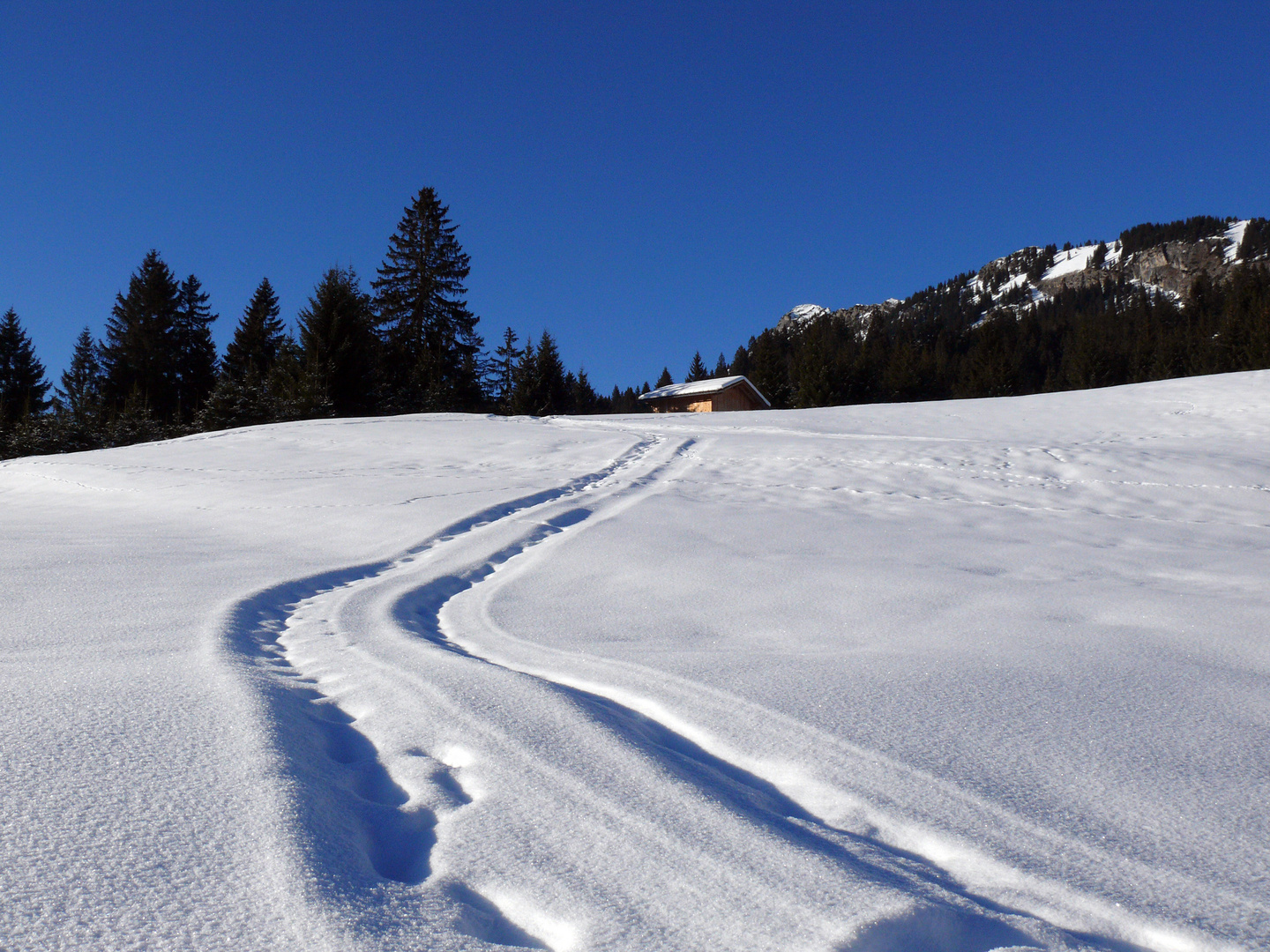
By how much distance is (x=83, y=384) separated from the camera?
37000 millimetres

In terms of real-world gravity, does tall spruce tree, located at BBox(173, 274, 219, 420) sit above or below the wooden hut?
above

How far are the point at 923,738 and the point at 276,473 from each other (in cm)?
944

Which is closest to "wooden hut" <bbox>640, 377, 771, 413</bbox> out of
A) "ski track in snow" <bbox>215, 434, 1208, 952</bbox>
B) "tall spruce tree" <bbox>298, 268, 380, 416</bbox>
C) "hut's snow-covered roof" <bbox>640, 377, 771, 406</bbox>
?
"hut's snow-covered roof" <bbox>640, 377, 771, 406</bbox>

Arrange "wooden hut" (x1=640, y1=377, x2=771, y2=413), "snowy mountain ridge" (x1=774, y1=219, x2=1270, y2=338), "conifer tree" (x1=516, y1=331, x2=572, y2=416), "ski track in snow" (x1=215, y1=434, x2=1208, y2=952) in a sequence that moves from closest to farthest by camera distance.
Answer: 1. "ski track in snow" (x1=215, y1=434, x2=1208, y2=952)
2. "conifer tree" (x1=516, y1=331, x2=572, y2=416)
3. "wooden hut" (x1=640, y1=377, x2=771, y2=413)
4. "snowy mountain ridge" (x1=774, y1=219, x2=1270, y2=338)

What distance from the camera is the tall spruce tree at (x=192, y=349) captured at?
3706 cm

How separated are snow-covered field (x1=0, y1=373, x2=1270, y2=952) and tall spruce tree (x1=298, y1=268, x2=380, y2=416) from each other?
22.1 metres

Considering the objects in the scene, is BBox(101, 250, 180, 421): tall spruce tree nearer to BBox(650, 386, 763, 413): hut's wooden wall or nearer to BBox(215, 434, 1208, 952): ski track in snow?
BBox(650, 386, 763, 413): hut's wooden wall

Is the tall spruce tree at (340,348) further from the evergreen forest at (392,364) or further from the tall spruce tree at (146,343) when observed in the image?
the tall spruce tree at (146,343)

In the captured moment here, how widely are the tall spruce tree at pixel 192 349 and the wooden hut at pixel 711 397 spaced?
23185 millimetres

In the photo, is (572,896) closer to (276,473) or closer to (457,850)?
(457,850)

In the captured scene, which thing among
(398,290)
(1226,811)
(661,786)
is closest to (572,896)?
(661,786)

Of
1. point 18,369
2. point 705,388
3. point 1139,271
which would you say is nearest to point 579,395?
point 705,388

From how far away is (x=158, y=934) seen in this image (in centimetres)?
110

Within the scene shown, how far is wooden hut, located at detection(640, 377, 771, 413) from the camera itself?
36.6 metres
